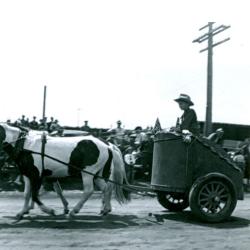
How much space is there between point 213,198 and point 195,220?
0.53 metres

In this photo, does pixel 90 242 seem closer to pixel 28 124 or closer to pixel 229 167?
pixel 229 167

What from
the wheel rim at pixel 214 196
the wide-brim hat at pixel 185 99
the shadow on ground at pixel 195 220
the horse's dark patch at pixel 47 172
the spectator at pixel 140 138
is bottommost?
the shadow on ground at pixel 195 220

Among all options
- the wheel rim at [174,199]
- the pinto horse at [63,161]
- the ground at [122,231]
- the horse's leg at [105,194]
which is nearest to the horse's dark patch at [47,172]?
the pinto horse at [63,161]

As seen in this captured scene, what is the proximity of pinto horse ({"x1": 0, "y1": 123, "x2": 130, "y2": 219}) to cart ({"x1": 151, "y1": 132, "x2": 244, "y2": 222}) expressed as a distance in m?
A: 1.07

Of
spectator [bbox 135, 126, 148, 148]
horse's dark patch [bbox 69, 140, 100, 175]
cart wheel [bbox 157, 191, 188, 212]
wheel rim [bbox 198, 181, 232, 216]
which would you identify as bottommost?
cart wheel [bbox 157, 191, 188, 212]

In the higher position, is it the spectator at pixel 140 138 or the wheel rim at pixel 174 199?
the spectator at pixel 140 138

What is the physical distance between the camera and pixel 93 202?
42.5 ft

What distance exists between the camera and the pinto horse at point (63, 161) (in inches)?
388

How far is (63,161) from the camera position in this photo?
1007cm

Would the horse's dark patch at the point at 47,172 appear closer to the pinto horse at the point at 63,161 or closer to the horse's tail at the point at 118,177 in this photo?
the pinto horse at the point at 63,161

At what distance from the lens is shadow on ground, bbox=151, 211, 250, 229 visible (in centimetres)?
933

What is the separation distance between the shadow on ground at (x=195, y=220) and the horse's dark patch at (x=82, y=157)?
1585mm

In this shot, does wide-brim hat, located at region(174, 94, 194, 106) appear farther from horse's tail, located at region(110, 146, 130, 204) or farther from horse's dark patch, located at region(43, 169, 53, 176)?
horse's dark patch, located at region(43, 169, 53, 176)

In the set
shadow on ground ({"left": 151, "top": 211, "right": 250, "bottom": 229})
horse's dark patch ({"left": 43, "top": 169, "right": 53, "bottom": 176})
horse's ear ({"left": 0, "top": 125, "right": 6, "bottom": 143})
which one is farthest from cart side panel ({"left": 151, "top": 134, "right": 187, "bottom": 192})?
horse's ear ({"left": 0, "top": 125, "right": 6, "bottom": 143})
